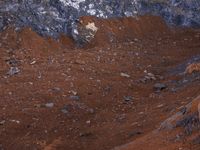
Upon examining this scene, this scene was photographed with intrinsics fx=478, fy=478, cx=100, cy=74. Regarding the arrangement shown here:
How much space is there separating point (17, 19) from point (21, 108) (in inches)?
264

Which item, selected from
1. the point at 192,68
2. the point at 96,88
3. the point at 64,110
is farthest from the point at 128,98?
the point at 192,68

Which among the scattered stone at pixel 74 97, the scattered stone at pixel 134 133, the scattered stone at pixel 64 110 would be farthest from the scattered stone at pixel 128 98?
the scattered stone at pixel 134 133

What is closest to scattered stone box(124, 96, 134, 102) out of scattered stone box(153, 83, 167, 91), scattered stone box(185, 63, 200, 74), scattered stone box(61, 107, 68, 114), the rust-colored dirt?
the rust-colored dirt

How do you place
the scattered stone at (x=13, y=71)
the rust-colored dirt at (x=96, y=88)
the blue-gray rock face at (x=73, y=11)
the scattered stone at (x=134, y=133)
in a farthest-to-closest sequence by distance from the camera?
the blue-gray rock face at (x=73, y=11) → the scattered stone at (x=13, y=71) → the rust-colored dirt at (x=96, y=88) → the scattered stone at (x=134, y=133)

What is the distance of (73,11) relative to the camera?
73.2 ft

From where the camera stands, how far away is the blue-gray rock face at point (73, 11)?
21.1 meters

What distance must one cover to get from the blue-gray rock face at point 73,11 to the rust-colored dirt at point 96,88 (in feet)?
1.65

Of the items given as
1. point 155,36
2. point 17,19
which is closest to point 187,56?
point 155,36

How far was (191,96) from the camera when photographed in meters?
15.3

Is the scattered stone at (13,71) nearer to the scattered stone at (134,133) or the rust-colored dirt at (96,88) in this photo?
the rust-colored dirt at (96,88)

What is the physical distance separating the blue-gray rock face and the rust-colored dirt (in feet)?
1.65

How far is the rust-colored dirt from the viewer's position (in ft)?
45.3

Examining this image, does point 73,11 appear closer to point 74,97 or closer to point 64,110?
point 74,97

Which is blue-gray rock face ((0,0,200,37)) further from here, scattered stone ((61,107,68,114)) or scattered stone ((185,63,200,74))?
scattered stone ((61,107,68,114))
